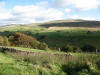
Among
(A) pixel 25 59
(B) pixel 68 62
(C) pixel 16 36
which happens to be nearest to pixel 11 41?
(C) pixel 16 36

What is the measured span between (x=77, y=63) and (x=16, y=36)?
39116mm

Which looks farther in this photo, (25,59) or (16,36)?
(16,36)

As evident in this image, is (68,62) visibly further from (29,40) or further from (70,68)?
(29,40)

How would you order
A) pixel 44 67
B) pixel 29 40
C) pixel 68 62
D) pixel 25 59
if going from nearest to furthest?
pixel 44 67 → pixel 68 62 → pixel 25 59 → pixel 29 40

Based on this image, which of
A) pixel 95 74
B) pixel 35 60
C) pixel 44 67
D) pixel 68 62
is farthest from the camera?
pixel 35 60

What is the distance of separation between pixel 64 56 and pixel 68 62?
0.97 metres

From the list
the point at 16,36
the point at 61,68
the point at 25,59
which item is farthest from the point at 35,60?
the point at 16,36

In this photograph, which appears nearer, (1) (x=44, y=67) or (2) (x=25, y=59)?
(1) (x=44, y=67)

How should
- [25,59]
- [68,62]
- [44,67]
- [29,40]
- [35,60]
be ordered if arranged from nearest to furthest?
[44,67], [68,62], [35,60], [25,59], [29,40]

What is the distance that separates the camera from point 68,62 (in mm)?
14289

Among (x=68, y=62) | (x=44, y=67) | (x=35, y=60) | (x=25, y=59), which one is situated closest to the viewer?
(x=44, y=67)

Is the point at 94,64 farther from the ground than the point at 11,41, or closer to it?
farther from the ground

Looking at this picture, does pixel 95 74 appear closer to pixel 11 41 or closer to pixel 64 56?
pixel 64 56

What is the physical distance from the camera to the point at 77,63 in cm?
1368
